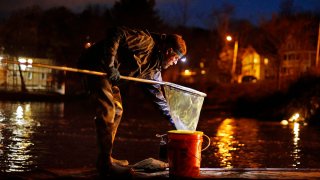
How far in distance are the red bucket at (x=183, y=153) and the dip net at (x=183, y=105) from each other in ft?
2.80

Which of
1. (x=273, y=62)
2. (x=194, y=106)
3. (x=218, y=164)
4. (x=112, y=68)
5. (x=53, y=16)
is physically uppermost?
(x=53, y=16)

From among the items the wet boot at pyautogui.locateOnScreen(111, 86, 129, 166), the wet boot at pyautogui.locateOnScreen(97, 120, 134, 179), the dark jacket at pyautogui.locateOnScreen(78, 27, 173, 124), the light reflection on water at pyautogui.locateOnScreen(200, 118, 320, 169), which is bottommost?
the light reflection on water at pyautogui.locateOnScreen(200, 118, 320, 169)

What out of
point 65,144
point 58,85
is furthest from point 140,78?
point 58,85

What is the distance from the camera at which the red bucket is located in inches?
278

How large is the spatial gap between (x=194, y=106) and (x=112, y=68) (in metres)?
1.79

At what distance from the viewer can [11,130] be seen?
18.1 metres

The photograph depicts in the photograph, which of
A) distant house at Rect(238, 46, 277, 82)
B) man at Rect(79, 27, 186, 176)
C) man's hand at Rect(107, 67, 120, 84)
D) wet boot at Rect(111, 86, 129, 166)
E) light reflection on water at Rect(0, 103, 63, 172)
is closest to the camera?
man's hand at Rect(107, 67, 120, 84)

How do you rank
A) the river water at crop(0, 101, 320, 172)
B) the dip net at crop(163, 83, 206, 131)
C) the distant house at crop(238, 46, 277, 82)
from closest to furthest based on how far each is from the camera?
the dip net at crop(163, 83, 206, 131) < the river water at crop(0, 101, 320, 172) < the distant house at crop(238, 46, 277, 82)

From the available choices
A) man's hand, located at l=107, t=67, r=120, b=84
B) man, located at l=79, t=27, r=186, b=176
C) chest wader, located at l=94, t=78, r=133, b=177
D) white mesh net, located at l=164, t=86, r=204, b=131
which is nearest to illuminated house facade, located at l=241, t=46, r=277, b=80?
white mesh net, located at l=164, t=86, r=204, b=131

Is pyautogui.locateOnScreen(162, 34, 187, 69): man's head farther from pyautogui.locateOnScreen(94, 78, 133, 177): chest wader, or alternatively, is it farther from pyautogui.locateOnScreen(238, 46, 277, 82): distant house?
pyautogui.locateOnScreen(238, 46, 277, 82): distant house

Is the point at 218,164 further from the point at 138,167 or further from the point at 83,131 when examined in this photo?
the point at 83,131

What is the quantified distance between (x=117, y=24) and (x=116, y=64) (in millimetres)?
66051

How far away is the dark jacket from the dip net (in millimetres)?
121

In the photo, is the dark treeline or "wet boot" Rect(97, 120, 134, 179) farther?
the dark treeline
